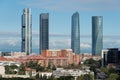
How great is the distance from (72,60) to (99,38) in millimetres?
36341

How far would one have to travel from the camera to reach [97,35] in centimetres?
10131

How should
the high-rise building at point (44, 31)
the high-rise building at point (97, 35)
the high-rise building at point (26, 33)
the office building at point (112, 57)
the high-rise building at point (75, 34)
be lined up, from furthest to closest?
the high-rise building at point (75, 34), the high-rise building at point (97, 35), the high-rise building at point (44, 31), the high-rise building at point (26, 33), the office building at point (112, 57)

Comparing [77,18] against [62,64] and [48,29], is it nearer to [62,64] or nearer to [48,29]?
[48,29]

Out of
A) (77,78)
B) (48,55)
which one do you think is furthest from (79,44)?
(77,78)

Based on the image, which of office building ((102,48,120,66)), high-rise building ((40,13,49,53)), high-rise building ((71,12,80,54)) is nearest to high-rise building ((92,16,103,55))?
high-rise building ((71,12,80,54))

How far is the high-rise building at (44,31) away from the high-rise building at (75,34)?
7.04 metres

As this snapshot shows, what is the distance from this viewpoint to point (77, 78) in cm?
3922

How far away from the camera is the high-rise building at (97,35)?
9818 cm

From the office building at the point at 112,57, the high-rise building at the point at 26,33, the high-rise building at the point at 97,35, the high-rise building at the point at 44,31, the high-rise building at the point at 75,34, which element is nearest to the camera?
the office building at the point at 112,57

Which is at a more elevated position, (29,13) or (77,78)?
(29,13)

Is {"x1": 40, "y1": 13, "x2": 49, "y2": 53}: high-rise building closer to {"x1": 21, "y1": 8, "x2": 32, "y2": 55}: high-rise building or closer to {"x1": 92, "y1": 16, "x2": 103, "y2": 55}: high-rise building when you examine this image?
{"x1": 21, "y1": 8, "x2": 32, "y2": 55}: high-rise building

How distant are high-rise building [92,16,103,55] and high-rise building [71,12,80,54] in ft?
14.8

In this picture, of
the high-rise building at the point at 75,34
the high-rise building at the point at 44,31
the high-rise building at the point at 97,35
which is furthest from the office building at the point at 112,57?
the high-rise building at the point at 75,34

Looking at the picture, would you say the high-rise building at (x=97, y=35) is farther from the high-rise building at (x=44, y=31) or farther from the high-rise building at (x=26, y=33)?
the high-rise building at (x=26, y=33)
